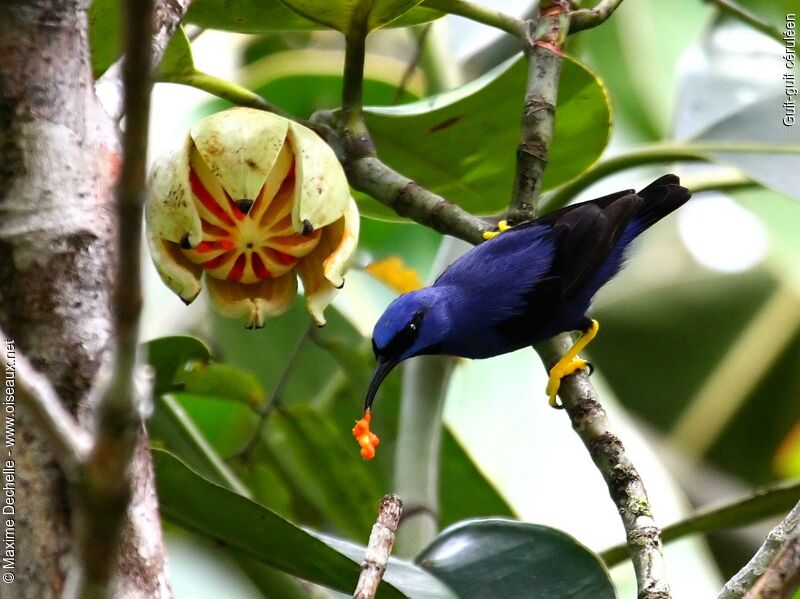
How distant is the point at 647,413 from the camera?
127 inches

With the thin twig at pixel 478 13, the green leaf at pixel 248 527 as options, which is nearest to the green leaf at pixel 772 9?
the thin twig at pixel 478 13

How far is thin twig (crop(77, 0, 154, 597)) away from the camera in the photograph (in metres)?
0.42

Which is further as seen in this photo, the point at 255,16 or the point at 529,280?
the point at 529,280

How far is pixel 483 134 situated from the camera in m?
1.46

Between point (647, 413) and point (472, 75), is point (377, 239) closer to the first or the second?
point (472, 75)

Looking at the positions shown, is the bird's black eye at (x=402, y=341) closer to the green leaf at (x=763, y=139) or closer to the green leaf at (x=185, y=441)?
the green leaf at (x=185, y=441)

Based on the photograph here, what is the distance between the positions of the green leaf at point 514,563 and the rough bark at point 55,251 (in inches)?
18.9

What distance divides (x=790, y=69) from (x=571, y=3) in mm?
559

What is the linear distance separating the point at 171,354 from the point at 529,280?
0.66 m

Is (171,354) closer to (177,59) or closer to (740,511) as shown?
(177,59)

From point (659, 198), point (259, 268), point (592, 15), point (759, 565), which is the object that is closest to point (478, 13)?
point (592, 15)

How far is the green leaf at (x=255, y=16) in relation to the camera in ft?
4.32

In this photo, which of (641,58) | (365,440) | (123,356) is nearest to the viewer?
(123,356)

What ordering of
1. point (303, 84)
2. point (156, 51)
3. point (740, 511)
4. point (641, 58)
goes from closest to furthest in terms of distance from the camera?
1. point (156, 51)
2. point (740, 511)
3. point (303, 84)
4. point (641, 58)
